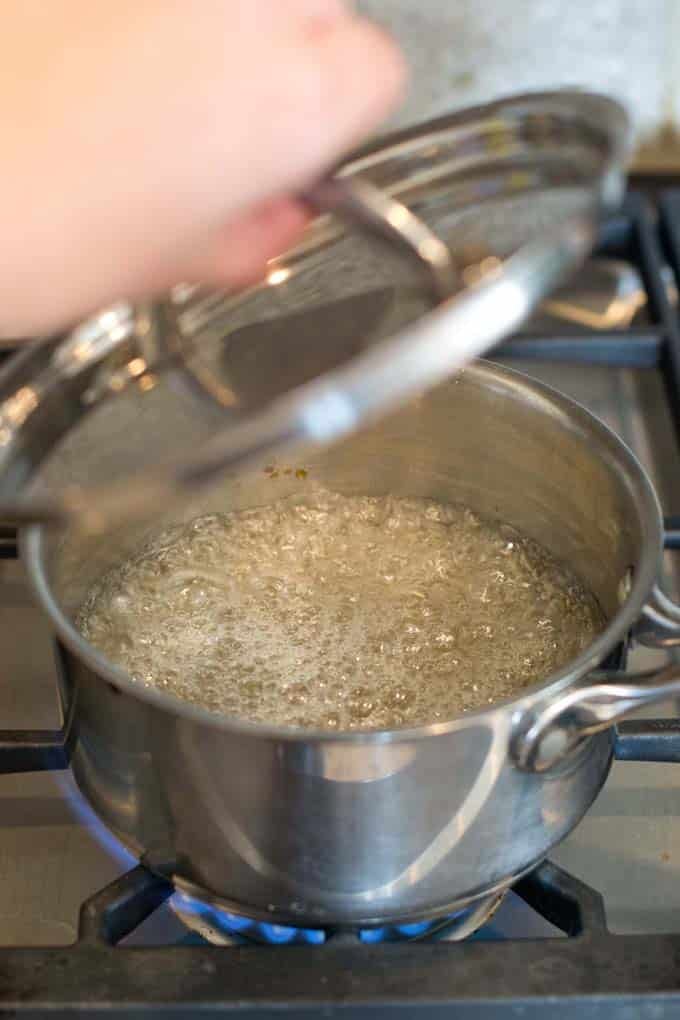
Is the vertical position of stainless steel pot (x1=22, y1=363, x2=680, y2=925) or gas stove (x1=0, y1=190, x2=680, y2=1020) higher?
stainless steel pot (x1=22, y1=363, x2=680, y2=925)

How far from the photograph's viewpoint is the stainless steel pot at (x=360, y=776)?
1.40ft

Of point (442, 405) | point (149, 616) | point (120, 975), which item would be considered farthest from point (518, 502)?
point (120, 975)

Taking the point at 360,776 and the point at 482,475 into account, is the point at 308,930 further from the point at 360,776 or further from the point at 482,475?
the point at 482,475

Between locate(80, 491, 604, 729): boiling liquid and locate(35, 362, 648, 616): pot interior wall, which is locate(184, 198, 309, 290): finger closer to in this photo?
locate(35, 362, 648, 616): pot interior wall

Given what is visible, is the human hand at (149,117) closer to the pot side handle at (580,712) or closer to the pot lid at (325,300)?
the pot lid at (325,300)

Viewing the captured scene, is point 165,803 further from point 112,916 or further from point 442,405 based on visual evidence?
point 442,405

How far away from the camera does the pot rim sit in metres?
0.41

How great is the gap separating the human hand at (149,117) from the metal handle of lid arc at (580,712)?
19 centimetres

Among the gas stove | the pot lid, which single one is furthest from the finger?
the gas stove

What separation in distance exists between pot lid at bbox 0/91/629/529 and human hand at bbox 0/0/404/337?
6 cm

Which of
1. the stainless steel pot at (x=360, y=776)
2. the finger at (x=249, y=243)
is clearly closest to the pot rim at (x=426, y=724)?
the stainless steel pot at (x=360, y=776)

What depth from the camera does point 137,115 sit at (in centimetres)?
42

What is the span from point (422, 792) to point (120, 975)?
13 cm

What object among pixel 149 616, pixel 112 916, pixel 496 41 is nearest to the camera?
pixel 112 916
